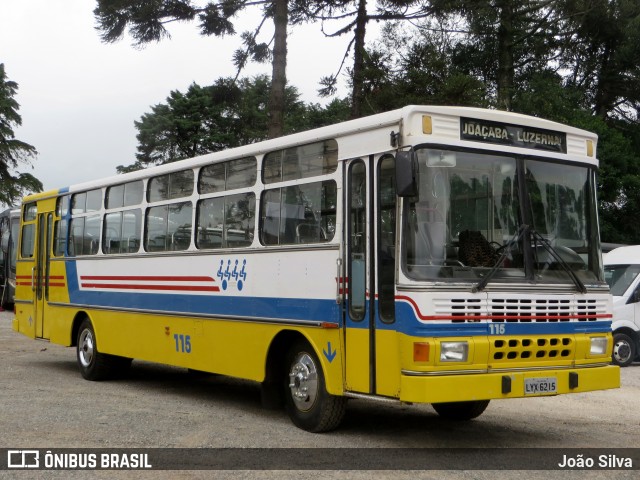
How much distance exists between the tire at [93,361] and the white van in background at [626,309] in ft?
30.4

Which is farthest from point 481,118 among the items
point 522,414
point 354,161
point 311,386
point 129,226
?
point 129,226

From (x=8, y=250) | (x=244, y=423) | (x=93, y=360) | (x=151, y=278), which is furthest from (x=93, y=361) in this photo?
(x=8, y=250)

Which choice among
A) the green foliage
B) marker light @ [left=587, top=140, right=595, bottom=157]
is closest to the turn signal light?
marker light @ [left=587, top=140, right=595, bottom=157]

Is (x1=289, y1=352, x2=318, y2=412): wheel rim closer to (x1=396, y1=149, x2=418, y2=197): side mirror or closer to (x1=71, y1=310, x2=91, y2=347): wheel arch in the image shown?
(x1=396, y1=149, x2=418, y2=197): side mirror

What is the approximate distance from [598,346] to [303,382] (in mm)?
2856

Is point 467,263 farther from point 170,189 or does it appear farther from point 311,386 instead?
point 170,189

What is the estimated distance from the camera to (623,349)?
17547 mm

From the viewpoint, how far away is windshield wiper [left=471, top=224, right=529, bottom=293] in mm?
7859

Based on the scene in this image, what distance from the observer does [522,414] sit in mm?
10797

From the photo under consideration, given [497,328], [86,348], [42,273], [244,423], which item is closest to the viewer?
[497,328]

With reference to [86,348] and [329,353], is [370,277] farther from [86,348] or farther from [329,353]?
[86,348]

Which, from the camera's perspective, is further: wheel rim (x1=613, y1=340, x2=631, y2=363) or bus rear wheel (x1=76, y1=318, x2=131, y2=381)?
wheel rim (x1=613, y1=340, x2=631, y2=363)

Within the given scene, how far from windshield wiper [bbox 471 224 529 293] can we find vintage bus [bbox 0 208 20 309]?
24.1 m

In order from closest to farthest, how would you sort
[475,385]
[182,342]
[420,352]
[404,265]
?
[420,352]
[475,385]
[404,265]
[182,342]
